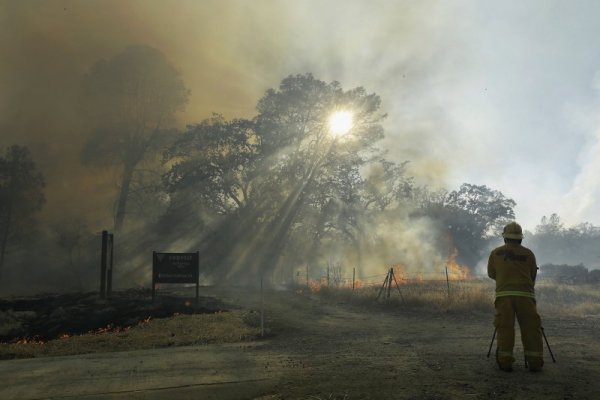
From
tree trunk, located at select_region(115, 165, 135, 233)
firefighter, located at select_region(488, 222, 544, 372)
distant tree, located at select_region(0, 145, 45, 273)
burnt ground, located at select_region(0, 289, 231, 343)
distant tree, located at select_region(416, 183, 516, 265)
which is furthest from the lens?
distant tree, located at select_region(416, 183, 516, 265)

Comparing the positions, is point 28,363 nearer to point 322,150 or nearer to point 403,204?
point 322,150

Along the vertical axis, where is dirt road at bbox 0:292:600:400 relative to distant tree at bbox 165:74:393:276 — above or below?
below

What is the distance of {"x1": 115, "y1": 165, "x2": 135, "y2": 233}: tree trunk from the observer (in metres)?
36.2

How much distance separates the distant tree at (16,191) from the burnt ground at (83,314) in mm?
20822

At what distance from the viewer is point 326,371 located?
19.8 ft

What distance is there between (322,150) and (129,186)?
16483 millimetres

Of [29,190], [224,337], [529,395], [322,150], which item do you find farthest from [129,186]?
[529,395]

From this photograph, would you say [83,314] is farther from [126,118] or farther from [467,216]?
[467,216]

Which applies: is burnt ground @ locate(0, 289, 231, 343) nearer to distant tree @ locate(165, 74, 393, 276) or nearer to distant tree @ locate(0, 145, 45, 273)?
distant tree @ locate(165, 74, 393, 276)

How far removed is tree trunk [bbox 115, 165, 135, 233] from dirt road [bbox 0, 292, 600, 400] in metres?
29.7

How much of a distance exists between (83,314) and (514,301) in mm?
12261

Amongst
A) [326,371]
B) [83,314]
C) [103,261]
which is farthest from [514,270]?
[103,261]

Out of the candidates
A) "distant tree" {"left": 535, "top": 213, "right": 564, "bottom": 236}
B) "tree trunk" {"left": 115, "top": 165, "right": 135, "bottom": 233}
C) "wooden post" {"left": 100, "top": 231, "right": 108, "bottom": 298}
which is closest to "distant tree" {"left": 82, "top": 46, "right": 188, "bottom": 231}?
"tree trunk" {"left": 115, "top": 165, "right": 135, "bottom": 233}

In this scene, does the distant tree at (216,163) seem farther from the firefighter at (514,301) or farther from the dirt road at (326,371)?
the firefighter at (514,301)
